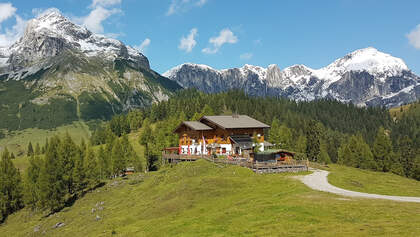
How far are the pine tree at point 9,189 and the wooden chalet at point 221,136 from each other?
44.9 meters

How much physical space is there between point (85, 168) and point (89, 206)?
749 inches

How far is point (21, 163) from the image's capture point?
14288 cm

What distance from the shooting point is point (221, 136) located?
259 ft

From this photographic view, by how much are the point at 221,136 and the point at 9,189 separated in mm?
56667

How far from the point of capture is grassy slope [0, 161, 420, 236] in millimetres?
21750

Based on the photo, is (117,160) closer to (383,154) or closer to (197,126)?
(197,126)

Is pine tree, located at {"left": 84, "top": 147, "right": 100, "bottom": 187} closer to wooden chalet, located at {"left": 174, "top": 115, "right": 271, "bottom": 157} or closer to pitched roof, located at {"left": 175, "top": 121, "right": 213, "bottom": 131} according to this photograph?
wooden chalet, located at {"left": 174, "top": 115, "right": 271, "bottom": 157}

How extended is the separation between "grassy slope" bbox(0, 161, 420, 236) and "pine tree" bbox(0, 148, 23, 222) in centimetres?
2933

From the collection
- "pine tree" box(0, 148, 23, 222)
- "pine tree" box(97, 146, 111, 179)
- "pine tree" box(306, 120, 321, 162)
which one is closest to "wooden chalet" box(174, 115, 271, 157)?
"pine tree" box(306, 120, 321, 162)

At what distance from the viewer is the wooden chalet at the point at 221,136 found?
76000 mm

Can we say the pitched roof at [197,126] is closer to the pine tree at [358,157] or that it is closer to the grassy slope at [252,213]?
the grassy slope at [252,213]

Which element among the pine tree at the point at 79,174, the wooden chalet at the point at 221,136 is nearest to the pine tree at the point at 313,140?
the wooden chalet at the point at 221,136

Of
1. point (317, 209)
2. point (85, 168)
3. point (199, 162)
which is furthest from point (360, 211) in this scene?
point (85, 168)

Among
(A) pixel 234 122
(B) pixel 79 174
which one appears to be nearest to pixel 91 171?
(B) pixel 79 174
